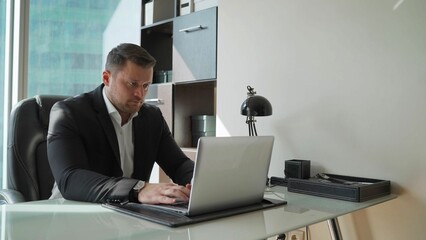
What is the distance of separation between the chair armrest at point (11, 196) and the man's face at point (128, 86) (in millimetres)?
513

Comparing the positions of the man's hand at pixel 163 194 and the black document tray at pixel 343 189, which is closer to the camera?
the man's hand at pixel 163 194

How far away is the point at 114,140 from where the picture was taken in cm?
166

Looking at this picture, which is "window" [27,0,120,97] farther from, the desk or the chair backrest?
the desk

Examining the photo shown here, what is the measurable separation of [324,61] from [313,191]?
2.22ft

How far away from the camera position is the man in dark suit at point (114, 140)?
1.31m

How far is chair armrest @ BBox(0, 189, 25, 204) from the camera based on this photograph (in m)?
1.57

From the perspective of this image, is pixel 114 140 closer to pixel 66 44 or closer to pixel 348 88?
pixel 348 88

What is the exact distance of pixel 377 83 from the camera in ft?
5.84

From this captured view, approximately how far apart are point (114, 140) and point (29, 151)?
38 centimetres

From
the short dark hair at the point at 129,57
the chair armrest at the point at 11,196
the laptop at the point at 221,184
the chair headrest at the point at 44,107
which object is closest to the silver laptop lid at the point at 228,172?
the laptop at the point at 221,184

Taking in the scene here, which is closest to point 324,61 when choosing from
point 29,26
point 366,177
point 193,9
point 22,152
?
point 366,177

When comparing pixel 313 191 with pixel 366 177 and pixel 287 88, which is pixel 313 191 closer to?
pixel 366 177

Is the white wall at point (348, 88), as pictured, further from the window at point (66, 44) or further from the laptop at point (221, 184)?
the window at point (66, 44)

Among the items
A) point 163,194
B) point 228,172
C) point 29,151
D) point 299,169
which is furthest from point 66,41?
point 228,172
